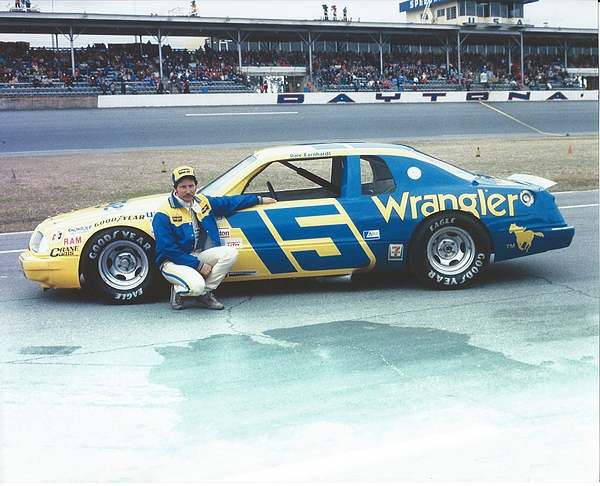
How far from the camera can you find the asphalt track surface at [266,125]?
26969 millimetres

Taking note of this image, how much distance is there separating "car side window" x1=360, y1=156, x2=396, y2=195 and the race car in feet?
0.04

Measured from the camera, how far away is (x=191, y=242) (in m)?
6.10

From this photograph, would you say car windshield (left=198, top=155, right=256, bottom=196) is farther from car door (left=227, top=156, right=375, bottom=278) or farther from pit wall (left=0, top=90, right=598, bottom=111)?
pit wall (left=0, top=90, right=598, bottom=111)

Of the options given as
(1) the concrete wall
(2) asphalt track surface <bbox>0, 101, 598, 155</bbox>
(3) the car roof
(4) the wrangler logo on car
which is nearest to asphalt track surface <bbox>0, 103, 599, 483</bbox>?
(4) the wrangler logo on car

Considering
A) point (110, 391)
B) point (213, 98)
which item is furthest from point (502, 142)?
point (110, 391)

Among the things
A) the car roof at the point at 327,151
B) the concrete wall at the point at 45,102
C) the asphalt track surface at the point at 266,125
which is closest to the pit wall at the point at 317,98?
the concrete wall at the point at 45,102

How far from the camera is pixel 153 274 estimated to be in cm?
627

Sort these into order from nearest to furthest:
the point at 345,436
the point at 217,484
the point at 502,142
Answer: the point at 217,484
the point at 345,436
the point at 502,142

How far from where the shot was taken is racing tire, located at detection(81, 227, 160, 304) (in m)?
6.19

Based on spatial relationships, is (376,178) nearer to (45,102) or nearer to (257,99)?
(45,102)

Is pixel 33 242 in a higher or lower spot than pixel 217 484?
higher

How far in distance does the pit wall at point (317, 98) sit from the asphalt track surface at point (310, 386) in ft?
96.1

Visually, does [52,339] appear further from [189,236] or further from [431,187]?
[431,187]

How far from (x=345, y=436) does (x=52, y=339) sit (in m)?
2.81
